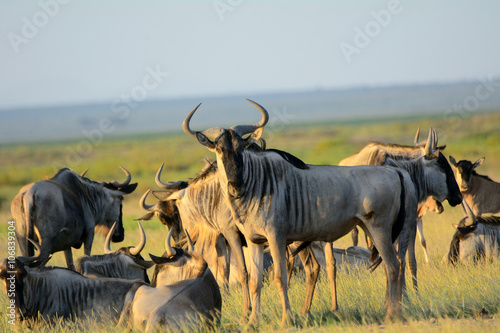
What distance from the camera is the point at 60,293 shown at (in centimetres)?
725

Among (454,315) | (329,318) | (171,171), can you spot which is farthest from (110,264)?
(171,171)

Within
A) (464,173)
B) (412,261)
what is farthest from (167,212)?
(464,173)

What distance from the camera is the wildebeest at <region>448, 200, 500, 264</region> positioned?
9.67m

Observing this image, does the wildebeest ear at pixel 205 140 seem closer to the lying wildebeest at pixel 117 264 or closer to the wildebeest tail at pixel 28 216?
the lying wildebeest at pixel 117 264

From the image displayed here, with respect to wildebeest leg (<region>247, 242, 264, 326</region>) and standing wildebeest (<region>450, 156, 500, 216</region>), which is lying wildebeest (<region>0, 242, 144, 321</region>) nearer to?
wildebeest leg (<region>247, 242, 264, 326</region>)

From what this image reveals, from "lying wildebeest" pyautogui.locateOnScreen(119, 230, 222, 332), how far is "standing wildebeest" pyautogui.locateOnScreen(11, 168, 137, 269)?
3.19 m

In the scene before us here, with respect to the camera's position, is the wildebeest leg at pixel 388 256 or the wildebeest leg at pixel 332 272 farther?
the wildebeest leg at pixel 332 272

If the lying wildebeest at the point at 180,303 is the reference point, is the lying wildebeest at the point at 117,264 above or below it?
above

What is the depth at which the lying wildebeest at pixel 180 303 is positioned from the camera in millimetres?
6328

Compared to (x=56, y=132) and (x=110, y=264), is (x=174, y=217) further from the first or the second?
(x=56, y=132)

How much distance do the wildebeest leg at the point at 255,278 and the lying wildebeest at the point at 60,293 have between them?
50.4 inches

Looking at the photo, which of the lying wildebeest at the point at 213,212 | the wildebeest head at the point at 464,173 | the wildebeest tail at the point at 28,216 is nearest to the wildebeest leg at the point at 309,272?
the lying wildebeest at the point at 213,212

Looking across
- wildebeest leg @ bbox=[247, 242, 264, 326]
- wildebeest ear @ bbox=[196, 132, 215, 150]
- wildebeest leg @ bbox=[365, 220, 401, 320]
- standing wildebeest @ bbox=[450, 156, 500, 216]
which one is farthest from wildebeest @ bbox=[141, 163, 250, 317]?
standing wildebeest @ bbox=[450, 156, 500, 216]

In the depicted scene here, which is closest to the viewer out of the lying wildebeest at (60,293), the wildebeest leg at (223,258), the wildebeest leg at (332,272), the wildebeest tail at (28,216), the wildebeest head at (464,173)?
the lying wildebeest at (60,293)
